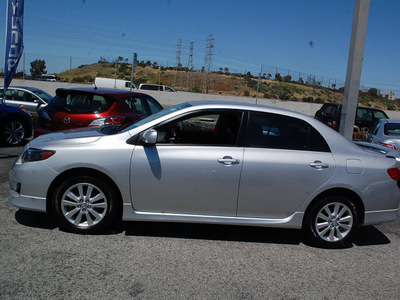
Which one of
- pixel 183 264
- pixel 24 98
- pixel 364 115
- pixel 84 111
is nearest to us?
pixel 183 264

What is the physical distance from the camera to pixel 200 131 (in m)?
4.83

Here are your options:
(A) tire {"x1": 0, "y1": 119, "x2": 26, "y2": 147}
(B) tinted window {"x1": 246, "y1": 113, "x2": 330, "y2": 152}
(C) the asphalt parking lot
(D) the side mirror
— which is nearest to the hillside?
(A) tire {"x1": 0, "y1": 119, "x2": 26, "y2": 147}

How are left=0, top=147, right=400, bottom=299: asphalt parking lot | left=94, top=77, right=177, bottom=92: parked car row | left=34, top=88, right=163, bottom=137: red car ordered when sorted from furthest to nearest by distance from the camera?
left=94, top=77, right=177, bottom=92: parked car row < left=34, top=88, right=163, bottom=137: red car < left=0, top=147, right=400, bottom=299: asphalt parking lot

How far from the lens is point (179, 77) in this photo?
2012 inches

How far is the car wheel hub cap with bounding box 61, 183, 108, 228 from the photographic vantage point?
4.49m

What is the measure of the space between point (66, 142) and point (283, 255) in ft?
9.17

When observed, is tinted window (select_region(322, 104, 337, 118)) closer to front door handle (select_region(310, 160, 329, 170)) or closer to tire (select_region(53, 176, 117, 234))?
front door handle (select_region(310, 160, 329, 170))

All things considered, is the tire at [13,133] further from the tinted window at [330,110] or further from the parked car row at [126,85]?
the parked car row at [126,85]

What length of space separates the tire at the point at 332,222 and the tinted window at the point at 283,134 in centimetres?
66

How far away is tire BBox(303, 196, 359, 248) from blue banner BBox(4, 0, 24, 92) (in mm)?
8954

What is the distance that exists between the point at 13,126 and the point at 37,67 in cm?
2765

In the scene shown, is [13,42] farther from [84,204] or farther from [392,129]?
[392,129]

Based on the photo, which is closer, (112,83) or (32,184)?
(32,184)

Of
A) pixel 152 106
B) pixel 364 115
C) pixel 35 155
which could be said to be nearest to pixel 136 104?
pixel 152 106
